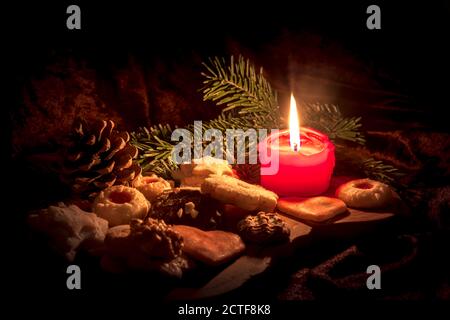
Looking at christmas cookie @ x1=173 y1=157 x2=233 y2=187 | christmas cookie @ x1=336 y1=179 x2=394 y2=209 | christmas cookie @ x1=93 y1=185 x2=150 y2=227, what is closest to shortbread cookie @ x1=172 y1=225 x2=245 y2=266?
christmas cookie @ x1=93 y1=185 x2=150 y2=227

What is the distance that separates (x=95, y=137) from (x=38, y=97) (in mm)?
387

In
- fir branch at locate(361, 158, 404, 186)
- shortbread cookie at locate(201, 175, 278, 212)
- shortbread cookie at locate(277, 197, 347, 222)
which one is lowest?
shortbread cookie at locate(277, 197, 347, 222)

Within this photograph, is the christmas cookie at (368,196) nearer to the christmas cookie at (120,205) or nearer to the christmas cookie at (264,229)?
the christmas cookie at (264,229)

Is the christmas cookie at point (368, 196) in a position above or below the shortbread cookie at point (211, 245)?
above

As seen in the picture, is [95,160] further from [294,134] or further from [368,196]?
[368,196]

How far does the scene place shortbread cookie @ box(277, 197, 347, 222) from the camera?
1.58 meters

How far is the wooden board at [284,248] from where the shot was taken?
1.29 meters

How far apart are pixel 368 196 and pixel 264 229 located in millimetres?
384

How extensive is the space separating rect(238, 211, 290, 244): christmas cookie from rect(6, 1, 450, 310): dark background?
2.03ft

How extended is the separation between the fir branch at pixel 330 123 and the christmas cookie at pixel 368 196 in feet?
0.96

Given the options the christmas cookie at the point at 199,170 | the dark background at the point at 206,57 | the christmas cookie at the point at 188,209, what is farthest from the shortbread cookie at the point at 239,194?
the dark background at the point at 206,57

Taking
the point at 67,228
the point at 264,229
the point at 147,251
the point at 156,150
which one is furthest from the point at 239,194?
the point at 156,150

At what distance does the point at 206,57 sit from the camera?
215cm

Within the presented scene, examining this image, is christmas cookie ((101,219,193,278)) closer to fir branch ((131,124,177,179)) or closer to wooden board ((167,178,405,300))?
wooden board ((167,178,405,300))
